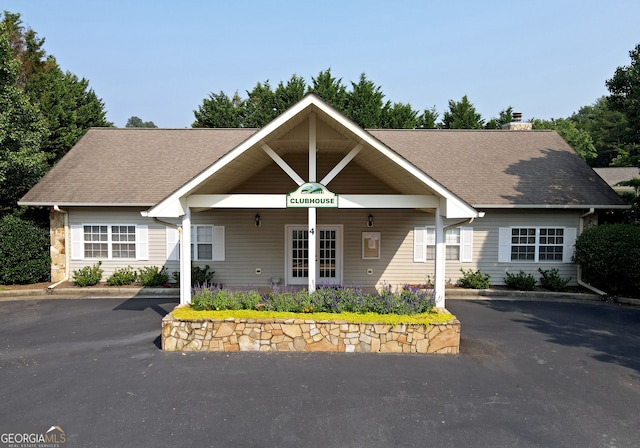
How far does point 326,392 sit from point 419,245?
8654mm

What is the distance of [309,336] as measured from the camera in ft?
26.7

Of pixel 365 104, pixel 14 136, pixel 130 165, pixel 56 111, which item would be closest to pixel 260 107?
pixel 365 104

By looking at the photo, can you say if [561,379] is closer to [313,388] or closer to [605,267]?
[313,388]

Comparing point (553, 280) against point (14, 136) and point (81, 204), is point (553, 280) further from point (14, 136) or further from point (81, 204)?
point (14, 136)

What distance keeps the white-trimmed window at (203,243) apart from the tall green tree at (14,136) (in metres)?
5.27

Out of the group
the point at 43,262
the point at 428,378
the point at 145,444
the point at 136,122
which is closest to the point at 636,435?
the point at 428,378

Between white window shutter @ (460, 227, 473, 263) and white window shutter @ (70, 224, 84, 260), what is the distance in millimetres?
12836

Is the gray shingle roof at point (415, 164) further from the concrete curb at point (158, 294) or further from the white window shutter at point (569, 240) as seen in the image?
the concrete curb at point (158, 294)

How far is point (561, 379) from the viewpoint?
6.98 m

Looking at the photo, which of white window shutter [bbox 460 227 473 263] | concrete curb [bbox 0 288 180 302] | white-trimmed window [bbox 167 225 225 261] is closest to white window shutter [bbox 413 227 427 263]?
white window shutter [bbox 460 227 473 263]

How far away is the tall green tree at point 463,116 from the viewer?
3145cm

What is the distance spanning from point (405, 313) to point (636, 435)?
401 centimetres

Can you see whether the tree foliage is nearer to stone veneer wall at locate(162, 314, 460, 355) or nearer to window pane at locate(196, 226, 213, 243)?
window pane at locate(196, 226, 213, 243)

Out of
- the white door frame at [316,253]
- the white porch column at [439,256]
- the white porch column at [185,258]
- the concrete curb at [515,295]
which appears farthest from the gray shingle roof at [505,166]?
the white porch column at [185,258]
